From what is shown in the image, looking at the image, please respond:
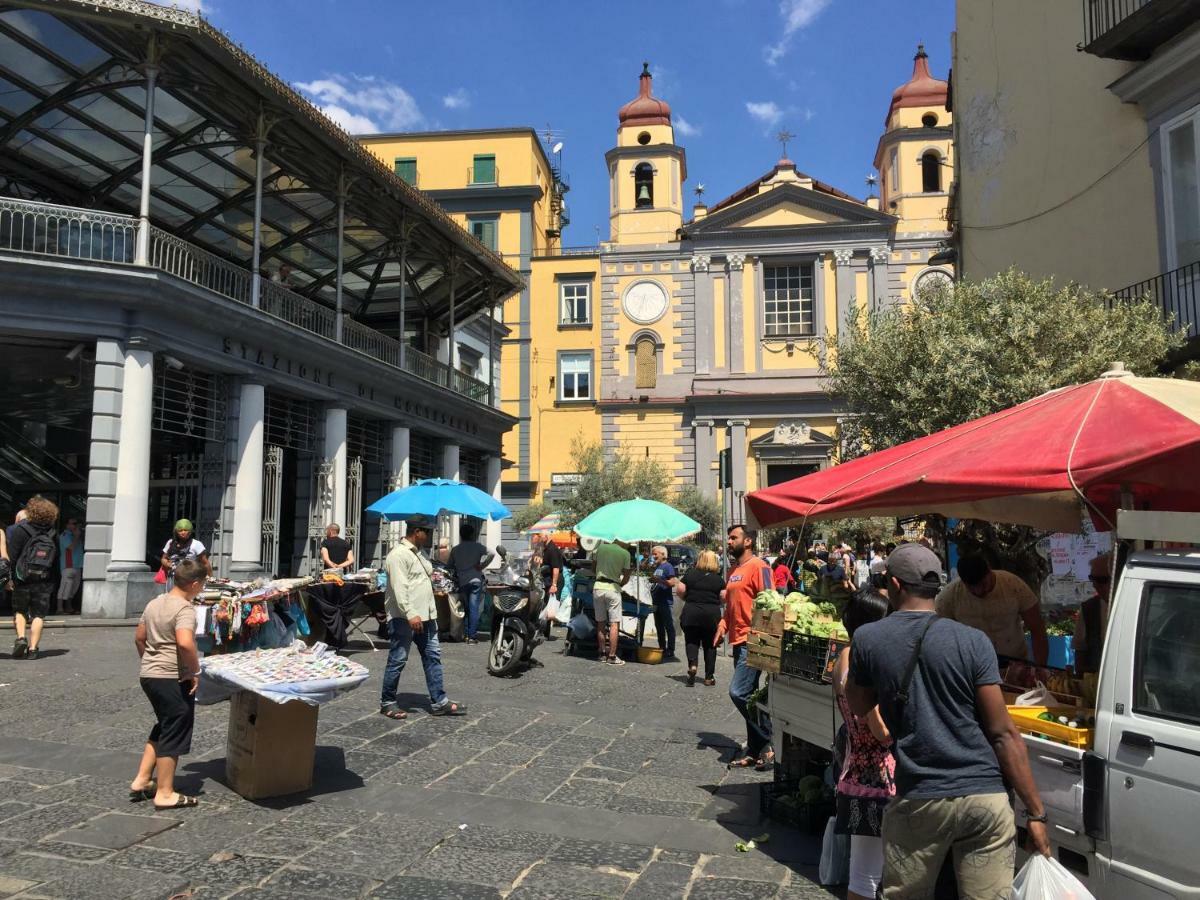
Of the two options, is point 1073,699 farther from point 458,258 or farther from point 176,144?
point 458,258

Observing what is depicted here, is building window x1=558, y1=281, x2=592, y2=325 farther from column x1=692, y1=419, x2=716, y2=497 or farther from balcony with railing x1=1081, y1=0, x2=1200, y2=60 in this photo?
balcony with railing x1=1081, y1=0, x2=1200, y2=60

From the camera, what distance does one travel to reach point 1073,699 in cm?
430

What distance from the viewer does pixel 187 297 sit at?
14.0 meters

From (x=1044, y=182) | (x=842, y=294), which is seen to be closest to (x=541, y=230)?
(x=842, y=294)

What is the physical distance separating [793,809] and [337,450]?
1509 centimetres

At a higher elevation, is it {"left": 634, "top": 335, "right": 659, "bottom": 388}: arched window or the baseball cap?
{"left": 634, "top": 335, "right": 659, "bottom": 388}: arched window

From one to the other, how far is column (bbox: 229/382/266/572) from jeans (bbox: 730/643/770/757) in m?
11.0

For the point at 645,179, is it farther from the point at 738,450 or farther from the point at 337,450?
the point at 337,450

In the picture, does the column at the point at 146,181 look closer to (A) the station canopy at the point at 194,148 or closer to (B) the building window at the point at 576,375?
(A) the station canopy at the point at 194,148

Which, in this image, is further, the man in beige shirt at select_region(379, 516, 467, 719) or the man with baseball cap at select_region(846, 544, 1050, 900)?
the man in beige shirt at select_region(379, 516, 467, 719)

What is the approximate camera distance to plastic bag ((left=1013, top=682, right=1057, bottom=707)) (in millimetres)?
4363

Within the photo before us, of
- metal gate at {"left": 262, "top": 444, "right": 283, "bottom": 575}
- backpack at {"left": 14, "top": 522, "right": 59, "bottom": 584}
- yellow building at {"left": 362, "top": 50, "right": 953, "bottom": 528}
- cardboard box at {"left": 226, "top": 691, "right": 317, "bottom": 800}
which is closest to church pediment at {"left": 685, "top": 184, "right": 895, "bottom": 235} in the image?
yellow building at {"left": 362, "top": 50, "right": 953, "bottom": 528}

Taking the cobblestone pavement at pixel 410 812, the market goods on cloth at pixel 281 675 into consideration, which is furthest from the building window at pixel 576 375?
the market goods on cloth at pixel 281 675

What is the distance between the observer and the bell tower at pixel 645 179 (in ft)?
129
